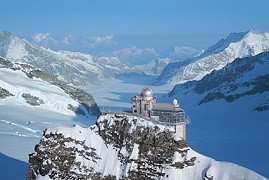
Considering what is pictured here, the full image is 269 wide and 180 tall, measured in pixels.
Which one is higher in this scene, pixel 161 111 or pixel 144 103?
pixel 144 103

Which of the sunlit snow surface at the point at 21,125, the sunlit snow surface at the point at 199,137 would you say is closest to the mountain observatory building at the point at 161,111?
the sunlit snow surface at the point at 21,125

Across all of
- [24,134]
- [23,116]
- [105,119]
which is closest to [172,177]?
[105,119]

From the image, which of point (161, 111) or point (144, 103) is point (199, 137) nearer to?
point (144, 103)

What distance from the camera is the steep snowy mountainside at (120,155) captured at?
74938mm

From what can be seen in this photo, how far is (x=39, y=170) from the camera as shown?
78.9 meters

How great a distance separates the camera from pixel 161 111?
91.4 m

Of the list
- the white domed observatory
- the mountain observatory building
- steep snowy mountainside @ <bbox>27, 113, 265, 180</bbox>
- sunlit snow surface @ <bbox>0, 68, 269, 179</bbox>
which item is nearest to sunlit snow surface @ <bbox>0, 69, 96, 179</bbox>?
sunlit snow surface @ <bbox>0, 68, 269, 179</bbox>

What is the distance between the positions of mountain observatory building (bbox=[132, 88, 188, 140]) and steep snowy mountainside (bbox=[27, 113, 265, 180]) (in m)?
10.2

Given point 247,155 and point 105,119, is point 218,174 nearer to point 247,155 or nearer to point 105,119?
point 105,119

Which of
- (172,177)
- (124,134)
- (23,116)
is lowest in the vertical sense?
(172,177)

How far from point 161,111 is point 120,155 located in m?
16.1

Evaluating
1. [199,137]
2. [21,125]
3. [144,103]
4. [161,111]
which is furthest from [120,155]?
[199,137]

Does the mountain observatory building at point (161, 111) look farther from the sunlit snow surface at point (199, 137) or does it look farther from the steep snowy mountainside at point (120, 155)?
the sunlit snow surface at point (199, 137)

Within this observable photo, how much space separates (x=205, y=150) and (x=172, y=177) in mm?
82858
